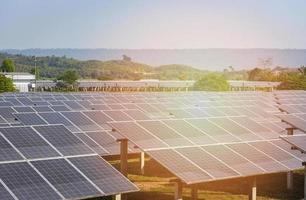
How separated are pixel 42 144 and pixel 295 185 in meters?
17.4

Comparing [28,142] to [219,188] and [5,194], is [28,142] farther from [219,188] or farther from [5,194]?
[219,188]

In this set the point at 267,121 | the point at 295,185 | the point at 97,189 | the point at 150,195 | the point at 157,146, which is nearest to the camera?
the point at 97,189

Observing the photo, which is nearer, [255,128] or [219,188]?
[255,128]

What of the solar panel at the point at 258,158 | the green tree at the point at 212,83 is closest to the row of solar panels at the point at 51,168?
the solar panel at the point at 258,158

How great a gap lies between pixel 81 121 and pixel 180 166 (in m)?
13.5

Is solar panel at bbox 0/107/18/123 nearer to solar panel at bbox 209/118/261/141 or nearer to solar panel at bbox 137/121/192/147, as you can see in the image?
solar panel at bbox 137/121/192/147

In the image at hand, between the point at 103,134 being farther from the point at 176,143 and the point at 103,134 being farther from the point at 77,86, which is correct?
the point at 77,86

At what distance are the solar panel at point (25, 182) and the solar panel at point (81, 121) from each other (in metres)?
14.1

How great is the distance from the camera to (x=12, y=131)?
1775 cm

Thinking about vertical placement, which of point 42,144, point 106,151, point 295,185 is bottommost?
point 295,185

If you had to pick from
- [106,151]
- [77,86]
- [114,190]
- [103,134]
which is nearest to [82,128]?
[103,134]

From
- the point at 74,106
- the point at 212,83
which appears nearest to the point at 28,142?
the point at 74,106

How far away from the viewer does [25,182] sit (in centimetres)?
1439

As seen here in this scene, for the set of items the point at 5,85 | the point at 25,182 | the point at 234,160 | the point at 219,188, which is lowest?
the point at 219,188
